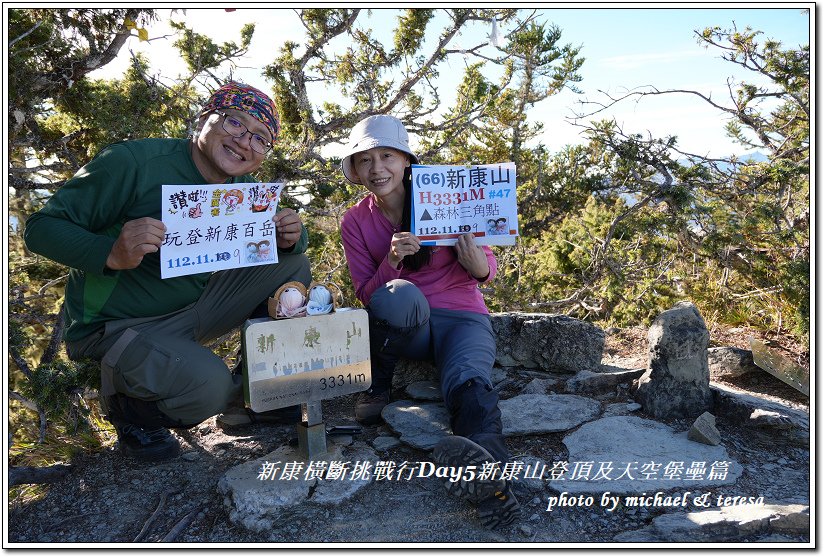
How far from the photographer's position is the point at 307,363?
265cm

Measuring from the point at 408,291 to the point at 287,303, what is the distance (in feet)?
1.97

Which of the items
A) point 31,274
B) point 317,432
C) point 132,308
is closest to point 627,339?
point 317,432

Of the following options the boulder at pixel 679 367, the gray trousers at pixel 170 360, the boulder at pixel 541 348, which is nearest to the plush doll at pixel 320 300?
the gray trousers at pixel 170 360

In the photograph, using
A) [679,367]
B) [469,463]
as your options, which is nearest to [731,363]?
[679,367]

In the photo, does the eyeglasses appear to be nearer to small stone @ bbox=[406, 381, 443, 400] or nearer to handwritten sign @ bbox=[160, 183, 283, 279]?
handwritten sign @ bbox=[160, 183, 283, 279]

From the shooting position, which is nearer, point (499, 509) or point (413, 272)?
point (499, 509)

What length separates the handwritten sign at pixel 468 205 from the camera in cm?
313

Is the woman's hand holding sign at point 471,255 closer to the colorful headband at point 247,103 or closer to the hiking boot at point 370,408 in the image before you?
the hiking boot at point 370,408

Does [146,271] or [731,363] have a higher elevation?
[146,271]

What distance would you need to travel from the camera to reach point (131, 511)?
2.68m

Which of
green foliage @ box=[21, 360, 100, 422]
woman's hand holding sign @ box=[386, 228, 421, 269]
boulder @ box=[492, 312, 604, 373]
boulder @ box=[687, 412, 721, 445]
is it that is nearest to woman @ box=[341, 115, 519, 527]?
woman's hand holding sign @ box=[386, 228, 421, 269]

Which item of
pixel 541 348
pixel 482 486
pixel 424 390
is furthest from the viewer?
pixel 541 348

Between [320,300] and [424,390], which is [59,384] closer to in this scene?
[320,300]

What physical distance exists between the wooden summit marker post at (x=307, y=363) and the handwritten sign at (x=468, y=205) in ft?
2.11
